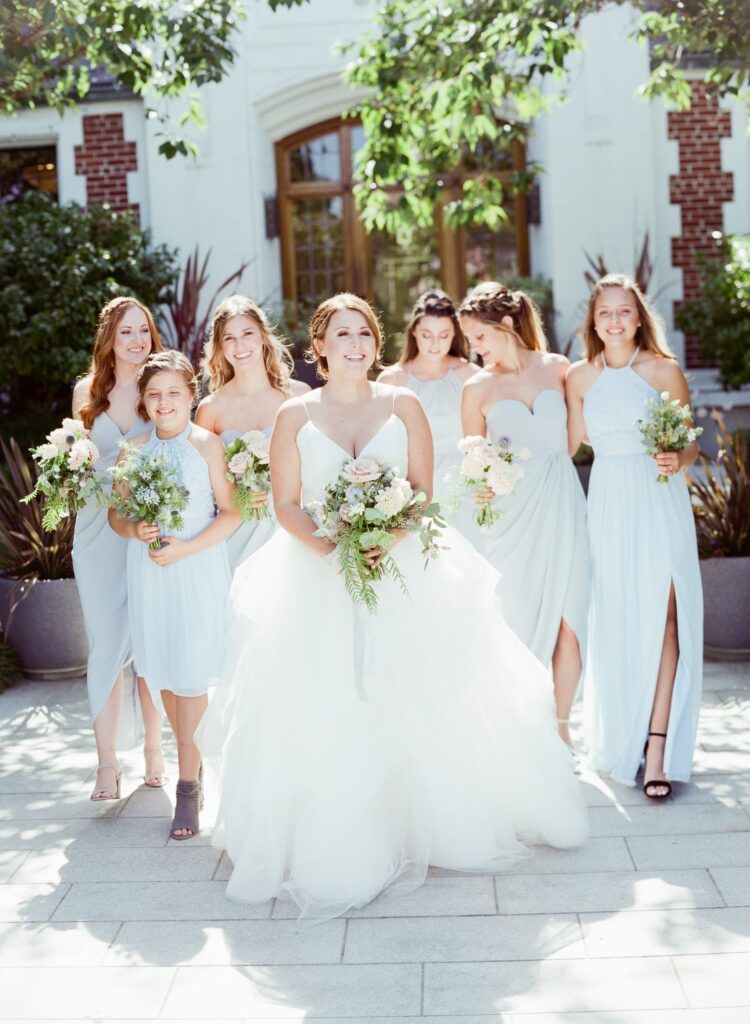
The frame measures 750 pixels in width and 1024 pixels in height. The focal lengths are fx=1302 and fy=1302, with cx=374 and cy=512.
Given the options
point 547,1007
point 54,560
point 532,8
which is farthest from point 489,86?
point 547,1007

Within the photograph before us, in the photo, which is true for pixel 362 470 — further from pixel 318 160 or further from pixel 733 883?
pixel 318 160

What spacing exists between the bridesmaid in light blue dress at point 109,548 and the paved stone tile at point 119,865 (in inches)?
20.5

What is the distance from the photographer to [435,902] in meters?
4.27

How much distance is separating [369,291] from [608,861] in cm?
1013

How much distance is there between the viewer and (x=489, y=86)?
7.31 metres

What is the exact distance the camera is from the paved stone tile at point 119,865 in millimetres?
4641

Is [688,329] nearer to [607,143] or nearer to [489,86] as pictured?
[607,143]

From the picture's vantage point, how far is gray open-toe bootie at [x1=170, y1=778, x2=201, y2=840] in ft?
16.4

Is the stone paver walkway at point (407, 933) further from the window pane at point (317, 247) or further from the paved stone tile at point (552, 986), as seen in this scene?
the window pane at point (317, 247)

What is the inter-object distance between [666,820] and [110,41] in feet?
16.7

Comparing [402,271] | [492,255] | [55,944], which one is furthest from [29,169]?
[55,944]

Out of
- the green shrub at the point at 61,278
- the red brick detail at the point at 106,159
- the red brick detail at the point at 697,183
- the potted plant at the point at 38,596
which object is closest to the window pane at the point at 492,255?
the red brick detail at the point at 697,183

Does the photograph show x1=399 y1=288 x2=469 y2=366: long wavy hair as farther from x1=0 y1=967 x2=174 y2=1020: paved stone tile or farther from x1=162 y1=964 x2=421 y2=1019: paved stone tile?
x1=0 y1=967 x2=174 y2=1020: paved stone tile

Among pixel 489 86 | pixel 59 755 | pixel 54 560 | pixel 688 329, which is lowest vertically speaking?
pixel 59 755
